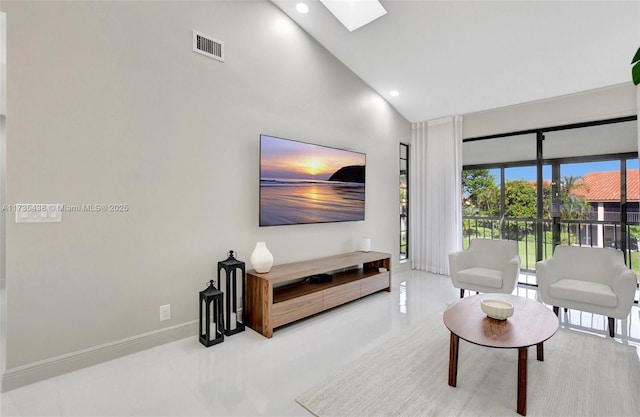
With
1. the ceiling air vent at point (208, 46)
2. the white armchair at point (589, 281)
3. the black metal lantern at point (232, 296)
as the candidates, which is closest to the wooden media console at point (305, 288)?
the black metal lantern at point (232, 296)

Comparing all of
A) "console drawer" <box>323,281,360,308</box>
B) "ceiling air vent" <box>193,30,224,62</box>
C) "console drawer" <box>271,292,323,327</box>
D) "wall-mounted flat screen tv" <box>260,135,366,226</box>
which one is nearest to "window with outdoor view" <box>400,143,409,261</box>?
"wall-mounted flat screen tv" <box>260,135,366,226</box>

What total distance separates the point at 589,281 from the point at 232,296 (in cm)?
374

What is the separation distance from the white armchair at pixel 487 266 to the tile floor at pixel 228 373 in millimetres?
656

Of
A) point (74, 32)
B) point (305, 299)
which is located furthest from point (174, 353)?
point (74, 32)

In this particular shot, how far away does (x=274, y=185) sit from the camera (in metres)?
3.38

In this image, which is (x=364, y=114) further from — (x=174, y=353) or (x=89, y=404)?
(x=89, y=404)

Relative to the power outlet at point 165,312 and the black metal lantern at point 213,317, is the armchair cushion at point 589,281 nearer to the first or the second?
the black metal lantern at point 213,317

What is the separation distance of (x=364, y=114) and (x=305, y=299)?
2.95m

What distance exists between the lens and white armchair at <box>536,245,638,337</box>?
109 inches

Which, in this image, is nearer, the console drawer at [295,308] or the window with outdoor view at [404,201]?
the console drawer at [295,308]

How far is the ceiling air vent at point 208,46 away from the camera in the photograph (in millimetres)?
2889

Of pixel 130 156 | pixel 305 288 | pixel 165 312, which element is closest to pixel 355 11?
pixel 130 156

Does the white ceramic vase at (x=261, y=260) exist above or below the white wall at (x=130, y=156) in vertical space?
below

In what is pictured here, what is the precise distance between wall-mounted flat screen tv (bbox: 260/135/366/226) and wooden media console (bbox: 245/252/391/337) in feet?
1.80
